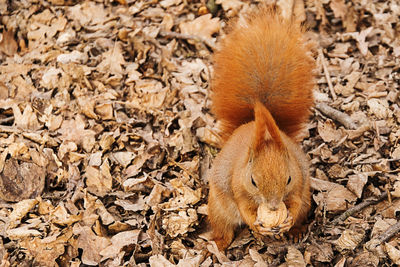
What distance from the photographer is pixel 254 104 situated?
2.88m

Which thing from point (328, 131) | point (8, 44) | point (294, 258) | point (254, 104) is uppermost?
point (8, 44)

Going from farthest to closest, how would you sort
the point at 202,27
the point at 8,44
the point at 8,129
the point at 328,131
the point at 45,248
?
the point at 202,27
the point at 8,44
the point at 328,131
the point at 8,129
the point at 45,248

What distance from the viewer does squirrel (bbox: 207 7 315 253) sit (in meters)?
2.68

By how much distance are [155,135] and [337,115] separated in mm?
1377

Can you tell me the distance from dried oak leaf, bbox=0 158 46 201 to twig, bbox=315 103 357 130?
6.86 feet

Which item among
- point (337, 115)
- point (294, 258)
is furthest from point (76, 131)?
point (337, 115)

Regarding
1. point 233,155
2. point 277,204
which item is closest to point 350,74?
point 233,155

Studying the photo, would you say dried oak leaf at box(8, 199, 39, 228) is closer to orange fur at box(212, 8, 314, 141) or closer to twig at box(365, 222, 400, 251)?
orange fur at box(212, 8, 314, 141)

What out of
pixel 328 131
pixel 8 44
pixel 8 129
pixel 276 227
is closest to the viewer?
pixel 276 227

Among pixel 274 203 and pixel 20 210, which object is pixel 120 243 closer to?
pixel 20 210

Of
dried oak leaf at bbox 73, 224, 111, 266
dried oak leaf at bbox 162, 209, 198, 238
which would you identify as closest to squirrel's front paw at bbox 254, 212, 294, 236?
dried oak leaf at bbox 162, 209, 198, 238

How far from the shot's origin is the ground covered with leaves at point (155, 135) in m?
2.81

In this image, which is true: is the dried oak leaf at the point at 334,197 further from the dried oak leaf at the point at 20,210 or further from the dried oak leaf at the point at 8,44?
the dried oak leaf at the point at 8,44

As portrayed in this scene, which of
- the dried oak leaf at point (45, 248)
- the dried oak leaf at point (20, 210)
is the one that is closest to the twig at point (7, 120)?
the dried oak leaf at point (20, 210)
